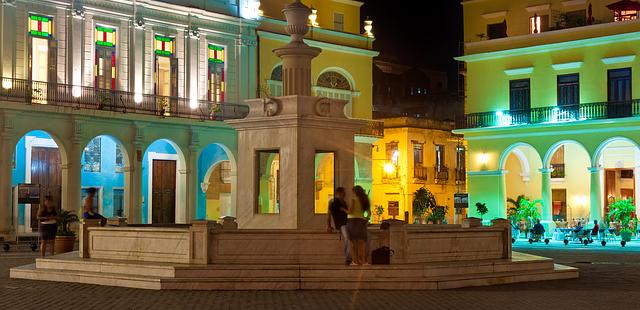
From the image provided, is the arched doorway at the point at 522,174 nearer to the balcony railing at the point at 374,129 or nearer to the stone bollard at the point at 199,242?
the balcony railing at the point at 374,129

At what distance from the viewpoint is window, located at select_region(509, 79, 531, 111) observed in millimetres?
44156

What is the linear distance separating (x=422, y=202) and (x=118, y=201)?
17349 mm

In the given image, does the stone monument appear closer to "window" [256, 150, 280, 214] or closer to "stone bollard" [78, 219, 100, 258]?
"window" [256, 150, 280, 214]

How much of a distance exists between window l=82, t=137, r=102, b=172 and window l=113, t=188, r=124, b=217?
48.7 inches

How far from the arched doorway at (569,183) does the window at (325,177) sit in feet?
70.4

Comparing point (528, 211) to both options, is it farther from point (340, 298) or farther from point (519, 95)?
point (340, 298)

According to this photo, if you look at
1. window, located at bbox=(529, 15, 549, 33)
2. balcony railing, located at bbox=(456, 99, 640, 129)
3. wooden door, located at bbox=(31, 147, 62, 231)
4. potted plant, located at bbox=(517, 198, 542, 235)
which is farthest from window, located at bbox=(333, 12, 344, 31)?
wooden door, located at bbox=(31, 147, 62, 231)

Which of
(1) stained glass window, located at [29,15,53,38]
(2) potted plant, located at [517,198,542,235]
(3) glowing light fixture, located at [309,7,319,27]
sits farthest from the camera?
(3) glowing light fixture, located at [309,7,319,27]

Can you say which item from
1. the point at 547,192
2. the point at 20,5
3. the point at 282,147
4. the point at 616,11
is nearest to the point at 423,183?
the point at 547,192

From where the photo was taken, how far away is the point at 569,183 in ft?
149

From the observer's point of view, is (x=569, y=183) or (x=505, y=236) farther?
(x=569, y=183)

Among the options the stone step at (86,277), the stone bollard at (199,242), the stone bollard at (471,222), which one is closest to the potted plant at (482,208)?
the stone bollard at (471,222)

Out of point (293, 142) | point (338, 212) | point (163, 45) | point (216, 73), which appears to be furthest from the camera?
point (216, 73)

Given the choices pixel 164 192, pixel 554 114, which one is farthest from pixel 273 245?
pixel 554 114
